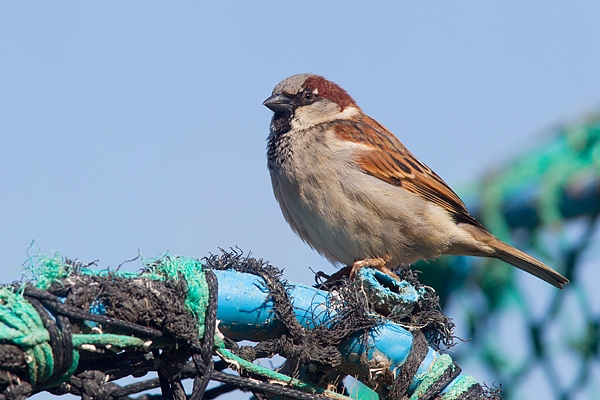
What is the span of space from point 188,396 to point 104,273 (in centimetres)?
34

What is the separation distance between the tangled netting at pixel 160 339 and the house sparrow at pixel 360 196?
147 centimetres

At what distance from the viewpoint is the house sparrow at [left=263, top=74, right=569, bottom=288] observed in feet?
12.4

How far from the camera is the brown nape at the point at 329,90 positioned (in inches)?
184

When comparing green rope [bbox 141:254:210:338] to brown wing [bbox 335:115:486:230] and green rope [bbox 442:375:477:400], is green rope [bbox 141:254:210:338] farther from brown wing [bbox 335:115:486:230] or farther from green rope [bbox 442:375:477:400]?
brown wing [bbox 335:115:486:230]

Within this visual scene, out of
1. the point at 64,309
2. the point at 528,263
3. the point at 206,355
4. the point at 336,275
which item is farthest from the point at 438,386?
the point at 528,263

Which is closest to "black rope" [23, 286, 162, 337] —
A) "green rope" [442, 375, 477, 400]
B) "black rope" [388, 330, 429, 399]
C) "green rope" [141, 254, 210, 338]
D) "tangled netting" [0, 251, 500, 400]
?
"tangled netting" [0, 251, 500, 400]

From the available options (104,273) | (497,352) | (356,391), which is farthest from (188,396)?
(497,352)

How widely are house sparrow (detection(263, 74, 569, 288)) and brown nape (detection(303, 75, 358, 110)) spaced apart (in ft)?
0.27

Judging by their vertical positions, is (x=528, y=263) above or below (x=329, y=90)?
below

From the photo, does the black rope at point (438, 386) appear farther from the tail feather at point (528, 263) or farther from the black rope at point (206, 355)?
the tail feather at point (528, 263)

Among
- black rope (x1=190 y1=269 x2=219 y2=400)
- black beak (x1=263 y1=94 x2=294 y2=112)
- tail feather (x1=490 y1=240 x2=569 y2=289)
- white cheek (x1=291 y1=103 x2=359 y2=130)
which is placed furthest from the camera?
black beak (x1=263 y1=94 x2=294 y2=112)

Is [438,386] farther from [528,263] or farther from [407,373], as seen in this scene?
[528,263]

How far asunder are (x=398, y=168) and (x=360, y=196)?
533 mm

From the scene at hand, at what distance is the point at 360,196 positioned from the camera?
3.81 meters
